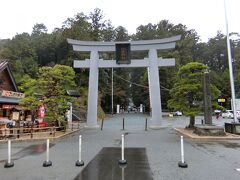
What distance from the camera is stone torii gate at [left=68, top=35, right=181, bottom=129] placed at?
24.9 metres

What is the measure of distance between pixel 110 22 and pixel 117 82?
52.2 feet

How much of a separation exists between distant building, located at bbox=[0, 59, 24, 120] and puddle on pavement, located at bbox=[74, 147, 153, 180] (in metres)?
13.8

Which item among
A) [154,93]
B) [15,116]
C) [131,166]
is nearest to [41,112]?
[15,116]

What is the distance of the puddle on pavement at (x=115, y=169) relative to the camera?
698 centimetres

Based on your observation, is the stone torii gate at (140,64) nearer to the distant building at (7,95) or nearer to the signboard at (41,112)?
the signboard at (41,112)

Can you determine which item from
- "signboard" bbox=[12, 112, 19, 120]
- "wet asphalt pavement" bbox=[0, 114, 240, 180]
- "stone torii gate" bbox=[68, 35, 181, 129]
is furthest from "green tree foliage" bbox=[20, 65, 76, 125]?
"wet asphalt pavement" bbox=[0, 114, 240, 180]

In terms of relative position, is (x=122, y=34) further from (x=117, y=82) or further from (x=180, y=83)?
(x=180, y=83)

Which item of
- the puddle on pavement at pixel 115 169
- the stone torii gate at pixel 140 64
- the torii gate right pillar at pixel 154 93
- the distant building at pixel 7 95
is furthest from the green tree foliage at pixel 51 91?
the puddle on pavement at pixel 115 169

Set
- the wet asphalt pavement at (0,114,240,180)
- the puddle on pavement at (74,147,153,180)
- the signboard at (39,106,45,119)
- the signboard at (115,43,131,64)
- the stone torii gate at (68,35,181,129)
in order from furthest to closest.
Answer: the signboard at (115,43,131,64) → the stone torii gate at (68,35,181,129) → the signboard at (39,106,45,119) → the wet asphalt pavement at (0,114,240,180) → the puddle on pavement at (74,147,153,180)

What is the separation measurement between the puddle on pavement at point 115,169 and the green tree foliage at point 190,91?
10.6 metres

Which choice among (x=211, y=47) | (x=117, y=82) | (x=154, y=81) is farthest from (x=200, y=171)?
(x=211, y=47)

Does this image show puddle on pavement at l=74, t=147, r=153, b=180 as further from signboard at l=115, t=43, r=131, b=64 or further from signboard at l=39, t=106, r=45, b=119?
signboard at l=115, t=43, r=131, b=64

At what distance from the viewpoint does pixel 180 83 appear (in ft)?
68.2

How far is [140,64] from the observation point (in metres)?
26.0
